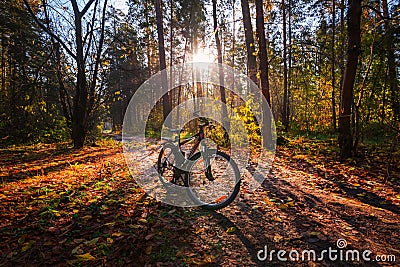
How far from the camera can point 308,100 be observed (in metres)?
15.1

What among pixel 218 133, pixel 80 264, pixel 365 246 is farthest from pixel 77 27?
pixel 365 246

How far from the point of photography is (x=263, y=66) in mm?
8633

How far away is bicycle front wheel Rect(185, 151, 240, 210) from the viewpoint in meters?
3.19

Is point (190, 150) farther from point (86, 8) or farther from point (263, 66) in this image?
point (86, 8)

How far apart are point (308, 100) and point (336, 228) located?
1394 cm

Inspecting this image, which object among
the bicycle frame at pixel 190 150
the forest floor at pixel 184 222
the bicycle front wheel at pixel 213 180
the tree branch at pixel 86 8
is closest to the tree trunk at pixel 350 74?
the forest floor at pixel 184 222

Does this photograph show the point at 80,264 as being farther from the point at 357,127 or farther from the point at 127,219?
the point at 357,127

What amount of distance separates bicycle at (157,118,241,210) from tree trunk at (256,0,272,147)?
17.5 ft

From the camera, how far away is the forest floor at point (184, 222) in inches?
88.4

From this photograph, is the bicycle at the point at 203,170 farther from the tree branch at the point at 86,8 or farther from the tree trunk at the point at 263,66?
the tree branch at the point at 86,8

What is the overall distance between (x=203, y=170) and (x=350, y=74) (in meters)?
4.84

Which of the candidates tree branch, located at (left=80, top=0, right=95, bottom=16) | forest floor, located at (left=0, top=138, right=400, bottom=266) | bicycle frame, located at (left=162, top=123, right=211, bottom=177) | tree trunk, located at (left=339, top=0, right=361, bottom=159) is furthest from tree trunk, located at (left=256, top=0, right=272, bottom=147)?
tree branch, located at (left=80, top=0, right=95, bottom=16)

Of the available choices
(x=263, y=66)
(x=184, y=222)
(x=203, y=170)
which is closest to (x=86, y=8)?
(x=263, y=66)

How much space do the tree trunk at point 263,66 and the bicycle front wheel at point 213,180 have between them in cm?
528
